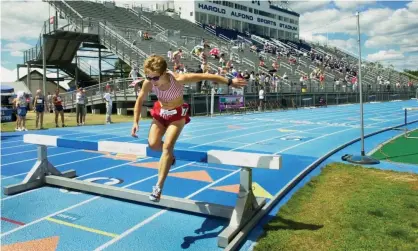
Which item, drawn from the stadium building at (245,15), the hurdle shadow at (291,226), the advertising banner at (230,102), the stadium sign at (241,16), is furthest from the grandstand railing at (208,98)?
the stadium sign at (241,16)

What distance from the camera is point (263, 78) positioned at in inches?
1206

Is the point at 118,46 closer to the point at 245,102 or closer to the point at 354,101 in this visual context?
the point at 245,102

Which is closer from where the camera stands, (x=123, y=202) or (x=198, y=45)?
(x=123, y=202)

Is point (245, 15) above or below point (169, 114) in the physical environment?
above

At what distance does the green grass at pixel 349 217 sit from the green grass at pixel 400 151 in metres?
2.25

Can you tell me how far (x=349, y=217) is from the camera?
4887 millimetres

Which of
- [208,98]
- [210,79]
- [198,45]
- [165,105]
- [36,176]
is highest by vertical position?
[198,45]

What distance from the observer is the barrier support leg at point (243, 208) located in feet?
14.6

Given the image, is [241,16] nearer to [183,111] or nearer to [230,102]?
[230,102]

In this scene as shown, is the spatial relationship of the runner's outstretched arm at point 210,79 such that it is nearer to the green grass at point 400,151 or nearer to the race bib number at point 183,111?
the race bib number at point 183,111

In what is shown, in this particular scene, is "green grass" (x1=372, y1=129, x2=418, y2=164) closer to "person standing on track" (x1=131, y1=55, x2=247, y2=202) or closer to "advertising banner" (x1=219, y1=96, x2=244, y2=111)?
"person standing on track" (x1=131, y1=55, x2=247, y2=202)

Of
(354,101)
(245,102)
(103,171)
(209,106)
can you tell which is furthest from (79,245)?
(354,101)

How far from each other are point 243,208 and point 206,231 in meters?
0.56

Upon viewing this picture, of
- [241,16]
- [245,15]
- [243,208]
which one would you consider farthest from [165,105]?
[245,15]
